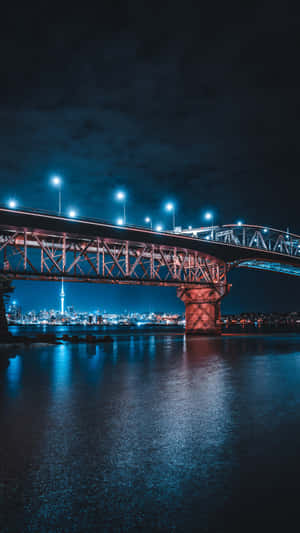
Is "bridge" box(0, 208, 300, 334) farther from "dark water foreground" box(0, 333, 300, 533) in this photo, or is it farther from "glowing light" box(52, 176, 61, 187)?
"dark water foreground" box(0, 333, 300, 533)

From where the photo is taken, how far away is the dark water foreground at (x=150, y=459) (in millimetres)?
4973

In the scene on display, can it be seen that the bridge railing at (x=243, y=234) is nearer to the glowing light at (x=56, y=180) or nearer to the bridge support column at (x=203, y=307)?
the bridge support column at (x=203, y=307)

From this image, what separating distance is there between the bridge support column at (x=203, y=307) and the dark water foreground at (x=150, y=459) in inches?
1939

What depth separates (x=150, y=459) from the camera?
7.04 meters

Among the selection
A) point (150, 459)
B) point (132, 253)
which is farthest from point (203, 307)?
point (150, 459)

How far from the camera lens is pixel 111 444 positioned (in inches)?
311

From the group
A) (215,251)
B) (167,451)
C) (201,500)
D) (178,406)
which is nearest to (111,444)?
(167,451)

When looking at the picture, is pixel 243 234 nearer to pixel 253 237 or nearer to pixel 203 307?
pixel 253 237

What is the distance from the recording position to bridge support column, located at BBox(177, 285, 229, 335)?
63.2 metres

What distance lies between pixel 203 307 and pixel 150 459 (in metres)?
59.2

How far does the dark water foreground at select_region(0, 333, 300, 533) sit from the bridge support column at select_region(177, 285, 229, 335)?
49.2 m

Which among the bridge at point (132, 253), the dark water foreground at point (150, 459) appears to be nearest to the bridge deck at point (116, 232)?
the bridge at point (132, 253)

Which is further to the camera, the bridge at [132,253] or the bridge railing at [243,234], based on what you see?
the bridge railing at [243,234]

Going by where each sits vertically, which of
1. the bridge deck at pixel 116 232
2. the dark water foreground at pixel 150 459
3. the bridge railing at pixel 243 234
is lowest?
the dark water foreground at pixel 150 459
